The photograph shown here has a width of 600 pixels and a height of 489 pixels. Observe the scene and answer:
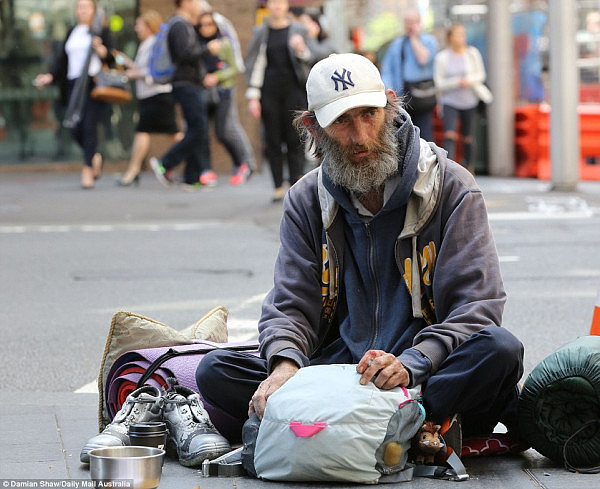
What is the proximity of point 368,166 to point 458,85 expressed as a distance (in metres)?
12.7

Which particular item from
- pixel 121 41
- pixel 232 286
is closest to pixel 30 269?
pixel 232 286

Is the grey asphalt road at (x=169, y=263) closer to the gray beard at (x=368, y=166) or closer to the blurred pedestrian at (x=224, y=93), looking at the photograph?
the blurred pedestrian at (x=224, y=93)

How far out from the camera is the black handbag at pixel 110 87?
1528cm

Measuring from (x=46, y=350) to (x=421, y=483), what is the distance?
10.8ft

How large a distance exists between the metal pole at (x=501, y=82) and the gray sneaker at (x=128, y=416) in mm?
13767

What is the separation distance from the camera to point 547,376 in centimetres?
438

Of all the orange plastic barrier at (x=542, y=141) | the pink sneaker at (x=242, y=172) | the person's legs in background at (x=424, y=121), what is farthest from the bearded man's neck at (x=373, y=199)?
the orange plastic barrier at (x=542, y=141)

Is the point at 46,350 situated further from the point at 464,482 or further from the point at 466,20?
the point at 466,20

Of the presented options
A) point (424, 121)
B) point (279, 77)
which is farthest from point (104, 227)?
point (424, 121)

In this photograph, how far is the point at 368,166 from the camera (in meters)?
4.55

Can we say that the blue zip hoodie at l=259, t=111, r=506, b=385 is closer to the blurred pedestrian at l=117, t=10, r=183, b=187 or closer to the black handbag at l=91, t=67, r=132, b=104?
the black handbag at l=91, t=67, r=132, b=104

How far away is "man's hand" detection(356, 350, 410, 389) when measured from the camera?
13.7 feet

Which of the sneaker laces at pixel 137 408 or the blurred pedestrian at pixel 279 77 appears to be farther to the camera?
the blurred pedestrian at pixel 279 77

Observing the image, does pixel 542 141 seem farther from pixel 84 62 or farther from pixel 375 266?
pixel 375 266
